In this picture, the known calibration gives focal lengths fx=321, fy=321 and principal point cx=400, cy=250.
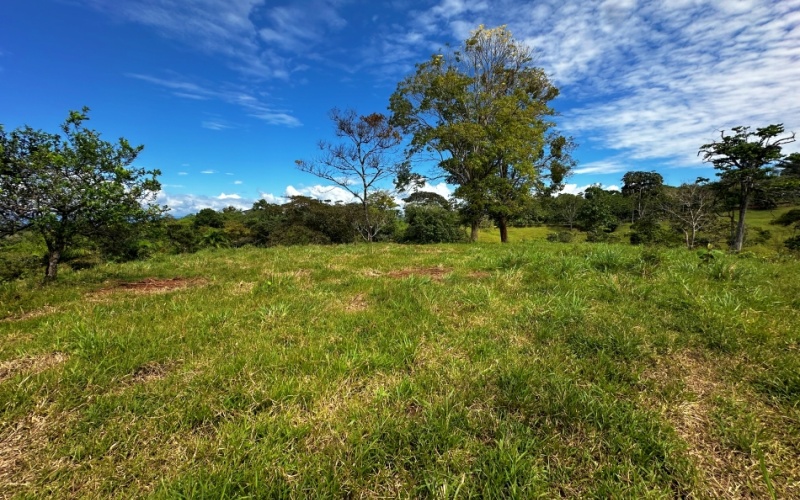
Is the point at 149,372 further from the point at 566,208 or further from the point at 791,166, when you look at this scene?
the point at 566,208

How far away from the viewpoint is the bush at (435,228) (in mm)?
41469

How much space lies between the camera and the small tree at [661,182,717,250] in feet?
130

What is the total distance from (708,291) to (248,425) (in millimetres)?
7188

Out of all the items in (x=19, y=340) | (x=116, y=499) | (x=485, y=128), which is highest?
(x=485, y=128)

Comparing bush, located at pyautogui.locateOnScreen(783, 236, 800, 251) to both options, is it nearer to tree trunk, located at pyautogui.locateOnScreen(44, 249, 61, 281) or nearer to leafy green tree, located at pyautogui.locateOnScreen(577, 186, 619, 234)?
leafy green tree, located at pyautogui.locateOnScreen(577, 186, 619, 234)

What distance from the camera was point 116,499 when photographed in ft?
6.72

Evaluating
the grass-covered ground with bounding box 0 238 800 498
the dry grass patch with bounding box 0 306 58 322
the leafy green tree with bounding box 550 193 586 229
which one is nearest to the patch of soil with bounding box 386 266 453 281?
the grass-covered ground with bounding box 0 238 800 498

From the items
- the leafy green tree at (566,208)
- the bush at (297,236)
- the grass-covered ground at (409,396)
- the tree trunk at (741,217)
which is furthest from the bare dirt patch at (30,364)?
the leafy green tree at (566,208)

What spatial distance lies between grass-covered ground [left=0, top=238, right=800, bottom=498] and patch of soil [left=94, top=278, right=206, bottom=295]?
1229 millimetres

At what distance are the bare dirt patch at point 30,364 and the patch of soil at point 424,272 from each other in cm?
571

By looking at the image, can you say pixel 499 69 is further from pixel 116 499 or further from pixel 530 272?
pixel 116 499

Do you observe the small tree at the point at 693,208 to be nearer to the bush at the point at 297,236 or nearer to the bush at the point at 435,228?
the bush at the point at 435,228

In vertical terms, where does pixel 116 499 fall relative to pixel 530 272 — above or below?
below

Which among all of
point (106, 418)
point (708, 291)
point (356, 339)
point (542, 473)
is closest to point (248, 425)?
point (106, 418)
